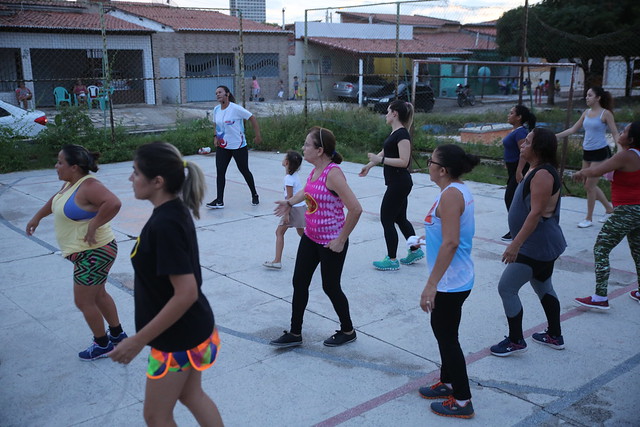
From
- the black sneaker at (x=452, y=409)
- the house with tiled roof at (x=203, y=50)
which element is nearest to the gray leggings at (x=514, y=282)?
the black sneaker at (x=452, y=409)

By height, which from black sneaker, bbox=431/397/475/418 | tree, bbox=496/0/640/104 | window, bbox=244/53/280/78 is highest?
tree, bbox=496/0/640/104

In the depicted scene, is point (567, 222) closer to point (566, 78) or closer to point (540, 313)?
point (540, 313)

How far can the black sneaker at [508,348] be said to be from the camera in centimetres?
452

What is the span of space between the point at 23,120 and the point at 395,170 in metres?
11.4

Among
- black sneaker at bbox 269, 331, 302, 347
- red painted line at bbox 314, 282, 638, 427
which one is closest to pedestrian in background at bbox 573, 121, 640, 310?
red painted line at bbox 314, 282, 638, 427

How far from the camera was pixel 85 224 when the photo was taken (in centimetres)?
430

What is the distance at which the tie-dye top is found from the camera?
4.45 m

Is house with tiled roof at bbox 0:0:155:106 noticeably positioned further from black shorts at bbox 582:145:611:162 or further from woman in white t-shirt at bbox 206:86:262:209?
black shorts at bbox 582:145:611:162

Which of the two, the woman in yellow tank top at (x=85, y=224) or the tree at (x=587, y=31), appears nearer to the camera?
the woman in yellow tank top at (x=85, y=224)

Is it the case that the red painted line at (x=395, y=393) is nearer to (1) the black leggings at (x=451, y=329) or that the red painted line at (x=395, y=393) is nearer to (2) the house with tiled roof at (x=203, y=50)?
(1) the black leggings at (x=451, y=329)

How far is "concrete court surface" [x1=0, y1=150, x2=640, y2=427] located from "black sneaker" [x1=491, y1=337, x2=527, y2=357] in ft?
0.19

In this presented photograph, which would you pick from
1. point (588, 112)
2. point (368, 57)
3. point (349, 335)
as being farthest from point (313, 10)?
point (368, 57)

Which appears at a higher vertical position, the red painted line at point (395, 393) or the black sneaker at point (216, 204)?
the black sneaker at point (216, 204)

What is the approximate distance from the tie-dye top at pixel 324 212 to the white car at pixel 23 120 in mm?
11561
